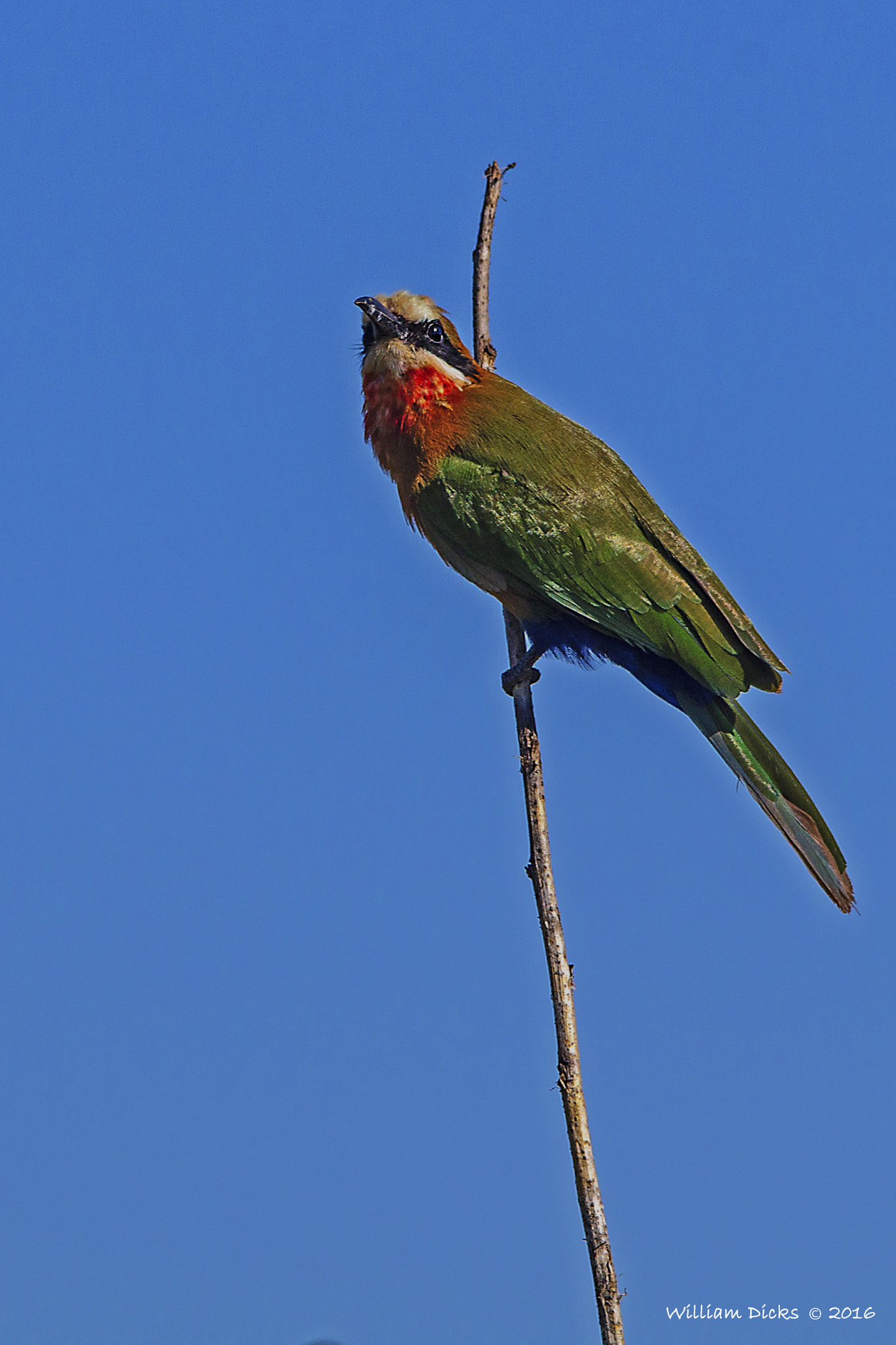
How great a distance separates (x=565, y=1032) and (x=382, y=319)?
10.9 feet

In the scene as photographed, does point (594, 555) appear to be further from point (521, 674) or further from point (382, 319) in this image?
point (382, 319)

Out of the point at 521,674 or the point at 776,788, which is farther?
the point at 521,674

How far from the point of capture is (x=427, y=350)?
559 cm

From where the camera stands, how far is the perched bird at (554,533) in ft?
16.8

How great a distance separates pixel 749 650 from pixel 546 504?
1.03 metres

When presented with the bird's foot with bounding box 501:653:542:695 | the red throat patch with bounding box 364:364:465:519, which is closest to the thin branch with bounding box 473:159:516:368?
the red throat patch with bounding box 364:364:465:519

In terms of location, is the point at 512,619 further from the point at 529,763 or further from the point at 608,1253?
the point at 608,1253

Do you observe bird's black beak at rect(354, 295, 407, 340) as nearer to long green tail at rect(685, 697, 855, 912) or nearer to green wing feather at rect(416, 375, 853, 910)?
green wing feather at rect(416, 375, 853, 910)

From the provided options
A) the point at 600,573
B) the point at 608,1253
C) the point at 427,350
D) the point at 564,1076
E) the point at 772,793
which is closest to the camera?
the point at 608,1253

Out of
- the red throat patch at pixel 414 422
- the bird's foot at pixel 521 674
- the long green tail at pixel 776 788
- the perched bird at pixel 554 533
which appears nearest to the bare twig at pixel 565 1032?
the bird's foot at pixel 521 674

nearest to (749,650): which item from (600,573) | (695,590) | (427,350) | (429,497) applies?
(695,590)

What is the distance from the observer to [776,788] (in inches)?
192

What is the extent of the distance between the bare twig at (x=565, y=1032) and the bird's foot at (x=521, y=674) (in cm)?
28

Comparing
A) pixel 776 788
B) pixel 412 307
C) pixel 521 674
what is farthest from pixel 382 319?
pixel 776 788
